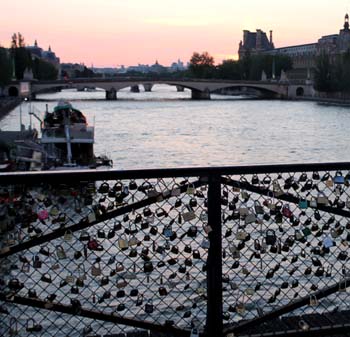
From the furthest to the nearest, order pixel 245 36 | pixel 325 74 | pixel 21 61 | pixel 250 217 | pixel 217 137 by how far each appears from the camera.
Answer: pixel 245 36
pixel 21 61
pixel 325 74
pixel 217 137
pixel 250 217

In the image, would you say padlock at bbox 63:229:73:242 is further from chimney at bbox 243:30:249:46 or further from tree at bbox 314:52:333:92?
chimney at bbox 243:30:249:46

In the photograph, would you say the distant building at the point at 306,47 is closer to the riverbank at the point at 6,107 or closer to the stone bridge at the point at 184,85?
the stone bridge at the point at 184,85

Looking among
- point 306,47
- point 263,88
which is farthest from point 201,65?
point 263,88

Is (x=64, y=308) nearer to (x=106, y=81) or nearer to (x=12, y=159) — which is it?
(x=12, y=159)

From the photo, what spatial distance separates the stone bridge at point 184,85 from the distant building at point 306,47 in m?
5.53

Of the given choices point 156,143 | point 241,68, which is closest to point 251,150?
point 156,143

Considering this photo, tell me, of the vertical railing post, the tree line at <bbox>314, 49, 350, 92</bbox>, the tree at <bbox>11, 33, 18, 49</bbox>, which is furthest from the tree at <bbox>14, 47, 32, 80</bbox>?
the vertical railing post

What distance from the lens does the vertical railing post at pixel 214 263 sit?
217 centimetres

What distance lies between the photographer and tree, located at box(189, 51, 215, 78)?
3034 inches

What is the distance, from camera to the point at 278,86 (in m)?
57.5

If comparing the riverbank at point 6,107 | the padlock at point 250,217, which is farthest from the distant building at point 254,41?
the padlock at point 250,217

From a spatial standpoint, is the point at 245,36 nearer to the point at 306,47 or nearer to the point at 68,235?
the point at 306,47

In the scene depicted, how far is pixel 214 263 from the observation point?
221 centimetres

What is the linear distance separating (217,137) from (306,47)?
216ft
